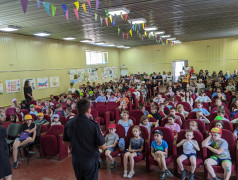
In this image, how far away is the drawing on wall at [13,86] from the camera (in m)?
10.7

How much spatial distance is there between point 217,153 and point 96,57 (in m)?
16.4

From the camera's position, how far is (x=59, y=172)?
4.62m

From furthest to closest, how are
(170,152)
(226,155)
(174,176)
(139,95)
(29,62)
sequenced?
(29,62)
(139,95)
(170,152)
(174,176)
(226,155)

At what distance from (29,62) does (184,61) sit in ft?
48.8

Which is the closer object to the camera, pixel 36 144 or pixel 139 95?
pixel 36 144

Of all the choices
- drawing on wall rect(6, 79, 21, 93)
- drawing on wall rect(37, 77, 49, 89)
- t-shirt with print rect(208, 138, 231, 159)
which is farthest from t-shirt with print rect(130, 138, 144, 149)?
drawing on wall rect(37, 77, 49, 89)

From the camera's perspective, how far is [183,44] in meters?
20.6

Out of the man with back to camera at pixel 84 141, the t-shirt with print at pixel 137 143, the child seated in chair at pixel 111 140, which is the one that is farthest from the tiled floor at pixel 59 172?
the man with back to camera at pixel 84 141

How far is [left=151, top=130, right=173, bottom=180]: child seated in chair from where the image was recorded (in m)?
3.98

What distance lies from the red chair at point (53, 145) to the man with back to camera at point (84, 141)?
286cm

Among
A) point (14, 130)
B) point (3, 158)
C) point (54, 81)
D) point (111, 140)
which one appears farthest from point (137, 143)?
point (54, 81)

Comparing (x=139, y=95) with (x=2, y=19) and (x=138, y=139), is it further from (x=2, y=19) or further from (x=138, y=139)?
(x=2, y=19)

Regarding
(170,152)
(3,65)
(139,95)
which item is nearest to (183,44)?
(139,95)

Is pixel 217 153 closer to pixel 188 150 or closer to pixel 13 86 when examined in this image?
pixel 188 150
